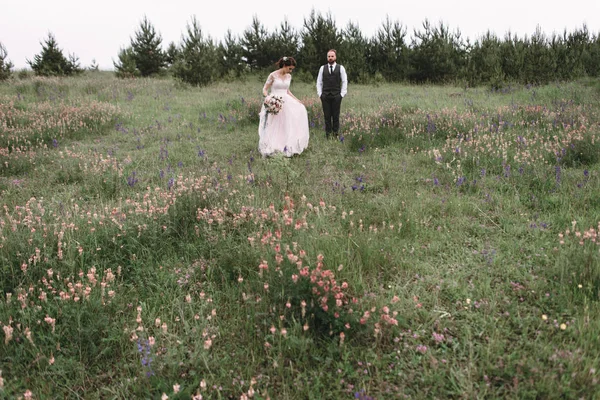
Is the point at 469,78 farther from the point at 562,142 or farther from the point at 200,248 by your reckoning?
the point at 200,248

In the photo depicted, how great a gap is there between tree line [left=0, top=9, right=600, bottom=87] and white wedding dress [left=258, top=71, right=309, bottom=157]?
1255cm

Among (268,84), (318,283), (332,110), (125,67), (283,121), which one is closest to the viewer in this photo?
(318,283)

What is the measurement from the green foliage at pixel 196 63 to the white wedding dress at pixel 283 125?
40.7ft

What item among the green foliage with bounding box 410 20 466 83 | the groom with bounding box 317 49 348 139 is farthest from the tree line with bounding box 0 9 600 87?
the groom with bounding box 317 49 348 139

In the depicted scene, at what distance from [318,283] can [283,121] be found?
5.84 meters

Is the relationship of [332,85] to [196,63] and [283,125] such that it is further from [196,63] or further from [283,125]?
[196,63]

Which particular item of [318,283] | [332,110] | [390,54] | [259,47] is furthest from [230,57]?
[318,283]

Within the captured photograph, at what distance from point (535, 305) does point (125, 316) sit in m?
3.23

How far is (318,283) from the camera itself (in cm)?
275

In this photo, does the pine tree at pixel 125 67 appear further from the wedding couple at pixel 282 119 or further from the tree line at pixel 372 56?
the wedding couple at pixel 282 119

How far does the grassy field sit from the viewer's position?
2473 mm

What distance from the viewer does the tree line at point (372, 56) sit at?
65.4 feet

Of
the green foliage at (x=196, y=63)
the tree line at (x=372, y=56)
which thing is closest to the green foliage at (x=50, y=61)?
the tree line at (x=372, y=56)

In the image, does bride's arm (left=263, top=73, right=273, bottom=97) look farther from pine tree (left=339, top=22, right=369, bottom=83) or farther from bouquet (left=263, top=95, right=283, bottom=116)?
pine tree (left=339, top=22, right=369, bottom=83)
